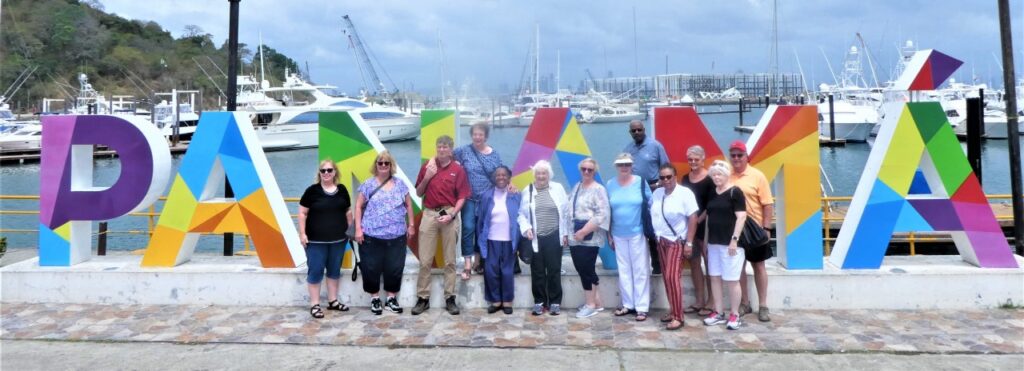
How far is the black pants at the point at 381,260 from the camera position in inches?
244

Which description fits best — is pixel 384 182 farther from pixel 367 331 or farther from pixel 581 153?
pixel 581 153

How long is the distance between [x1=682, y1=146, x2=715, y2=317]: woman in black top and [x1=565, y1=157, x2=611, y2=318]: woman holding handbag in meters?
0.75

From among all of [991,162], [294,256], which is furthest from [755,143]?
[991,162]

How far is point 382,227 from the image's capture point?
6.08 meters

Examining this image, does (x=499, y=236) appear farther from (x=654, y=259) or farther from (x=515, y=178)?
(x=654, y=259)

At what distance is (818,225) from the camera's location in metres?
6.53

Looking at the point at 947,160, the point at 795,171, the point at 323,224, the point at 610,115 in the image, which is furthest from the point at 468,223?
the point at 610,115

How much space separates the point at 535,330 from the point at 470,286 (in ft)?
3.17

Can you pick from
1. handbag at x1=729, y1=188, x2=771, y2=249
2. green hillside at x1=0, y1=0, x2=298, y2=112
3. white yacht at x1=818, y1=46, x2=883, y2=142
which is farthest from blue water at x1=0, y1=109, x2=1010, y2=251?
green hillside at x1=0, y1=0, x2=298, y2=112

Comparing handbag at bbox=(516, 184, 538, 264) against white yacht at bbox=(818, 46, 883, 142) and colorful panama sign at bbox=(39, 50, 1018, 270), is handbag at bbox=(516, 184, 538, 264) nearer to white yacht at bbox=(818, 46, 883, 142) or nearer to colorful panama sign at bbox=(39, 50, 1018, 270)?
colorful panama sign at bbox=(39, 50, 1018, 270)

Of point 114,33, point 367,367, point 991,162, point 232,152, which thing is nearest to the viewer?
point 367,367

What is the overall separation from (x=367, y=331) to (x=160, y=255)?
271 cm

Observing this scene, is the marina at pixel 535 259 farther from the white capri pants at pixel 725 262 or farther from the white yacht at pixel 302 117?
the white yacht at pixel 302 117

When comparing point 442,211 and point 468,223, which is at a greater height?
point 442,211
